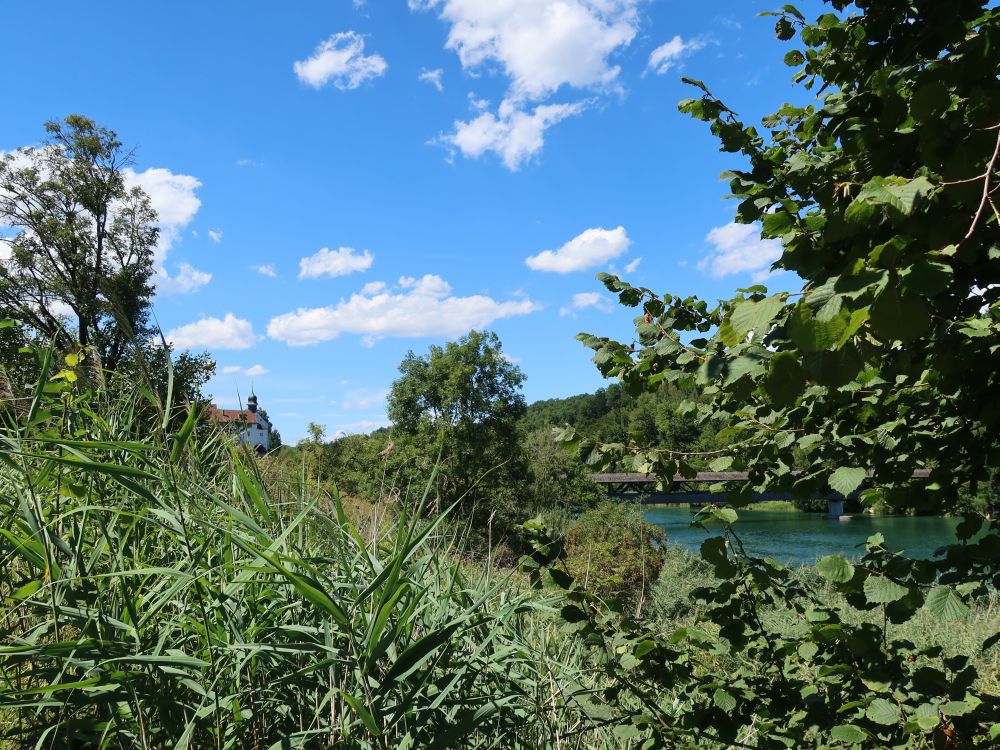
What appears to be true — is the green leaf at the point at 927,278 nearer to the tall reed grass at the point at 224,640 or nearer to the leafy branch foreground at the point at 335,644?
the leafy branch foreground at the point at 335,644

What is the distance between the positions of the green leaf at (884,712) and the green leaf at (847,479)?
0.57 m

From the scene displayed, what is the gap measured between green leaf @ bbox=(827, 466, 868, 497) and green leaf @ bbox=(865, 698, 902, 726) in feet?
1.87

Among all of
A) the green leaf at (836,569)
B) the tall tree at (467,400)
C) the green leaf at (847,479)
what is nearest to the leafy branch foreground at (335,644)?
the green leaf at (836,569)

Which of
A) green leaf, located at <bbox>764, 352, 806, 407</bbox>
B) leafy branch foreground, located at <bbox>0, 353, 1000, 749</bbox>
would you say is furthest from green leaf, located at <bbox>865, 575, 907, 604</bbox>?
green leaf, located at <bbox>764, 352, 806, 407</bbox>

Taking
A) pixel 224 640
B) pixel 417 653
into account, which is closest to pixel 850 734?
pixel 417 653

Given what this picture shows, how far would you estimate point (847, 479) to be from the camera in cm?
176

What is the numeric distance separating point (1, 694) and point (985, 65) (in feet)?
9.06

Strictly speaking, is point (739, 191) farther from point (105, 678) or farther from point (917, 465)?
point (105, 678)

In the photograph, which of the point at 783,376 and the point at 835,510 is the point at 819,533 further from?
the point at 783,376

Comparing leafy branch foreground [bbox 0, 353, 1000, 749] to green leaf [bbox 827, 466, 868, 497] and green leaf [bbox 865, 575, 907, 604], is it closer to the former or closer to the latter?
green leaf [bbox 865, 575, 907, 604]

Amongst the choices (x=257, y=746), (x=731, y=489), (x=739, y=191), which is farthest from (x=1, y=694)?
(x=739, y=191)

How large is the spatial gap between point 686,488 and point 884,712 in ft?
7.89

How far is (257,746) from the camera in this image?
64.9 inches

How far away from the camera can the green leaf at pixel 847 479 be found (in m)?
1.74
